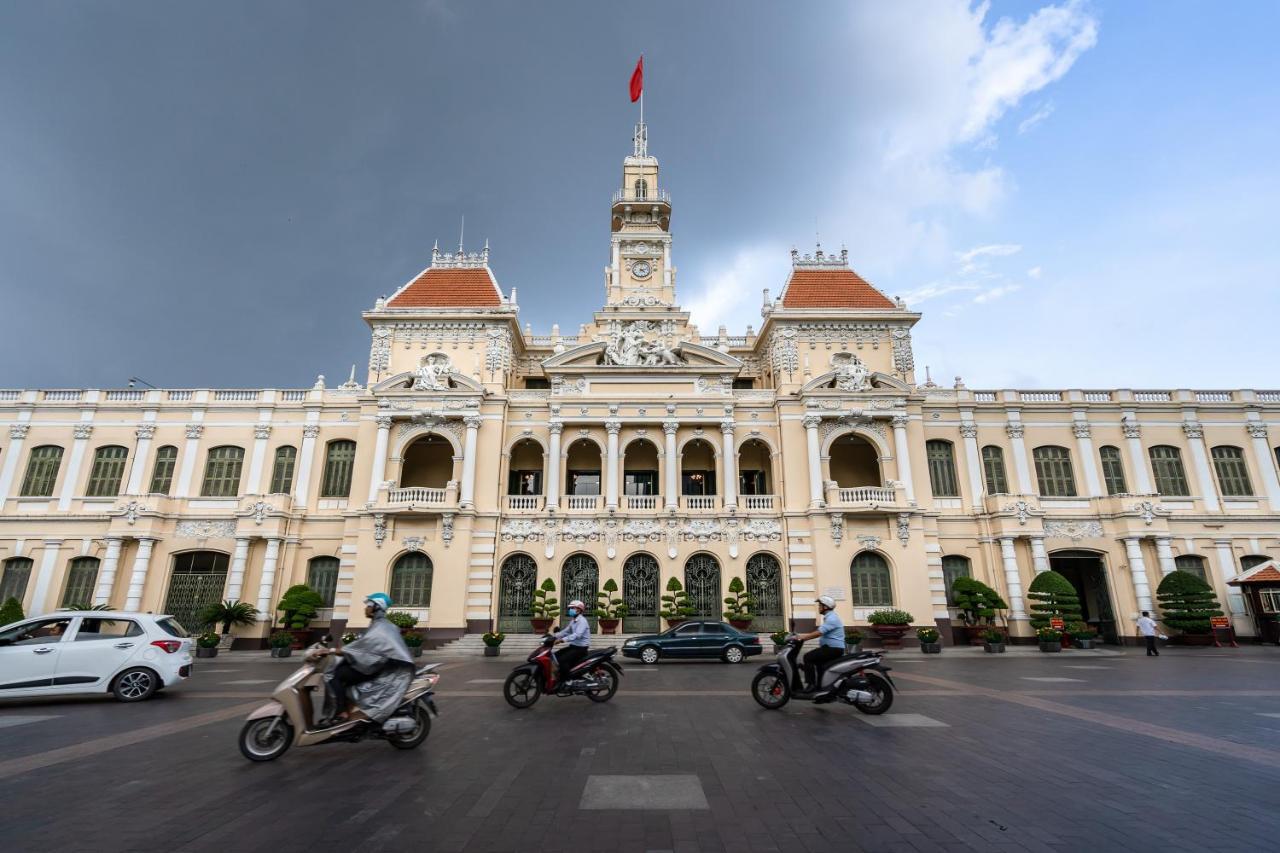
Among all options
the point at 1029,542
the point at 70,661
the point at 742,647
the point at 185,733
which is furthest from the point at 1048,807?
the point at 1029,542

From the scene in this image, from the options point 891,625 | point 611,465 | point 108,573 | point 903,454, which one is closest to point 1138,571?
point 903,454

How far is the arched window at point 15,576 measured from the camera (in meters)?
26.3

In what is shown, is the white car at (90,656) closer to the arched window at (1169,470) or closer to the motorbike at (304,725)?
the motorbike at (304,725)

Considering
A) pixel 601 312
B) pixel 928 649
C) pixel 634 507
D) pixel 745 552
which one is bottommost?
pixel 928 649

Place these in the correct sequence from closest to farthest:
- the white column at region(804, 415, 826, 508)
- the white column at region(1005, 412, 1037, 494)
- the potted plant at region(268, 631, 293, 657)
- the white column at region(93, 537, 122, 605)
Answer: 1. the potted plant at region(268, 631, 293, 657)
2. the white column at region(93, 537, 122, 605)
3. the white column at region(804, 415, 826, 508)
4. the white column at region(1005, 412, 1037, 494)

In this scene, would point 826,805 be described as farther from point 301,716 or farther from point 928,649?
point 928,649

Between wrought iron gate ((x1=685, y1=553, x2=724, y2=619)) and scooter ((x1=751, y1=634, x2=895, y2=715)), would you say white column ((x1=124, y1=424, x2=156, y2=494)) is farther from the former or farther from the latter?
scooter ((x1=751, y1=634, x2=895, y2=715))

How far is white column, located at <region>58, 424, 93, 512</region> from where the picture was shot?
27.1 m

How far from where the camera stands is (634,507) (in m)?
26.8

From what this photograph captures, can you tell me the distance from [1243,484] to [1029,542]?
1159 cm

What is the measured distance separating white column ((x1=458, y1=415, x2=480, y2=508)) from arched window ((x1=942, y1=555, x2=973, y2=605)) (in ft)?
71.7

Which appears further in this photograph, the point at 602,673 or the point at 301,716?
the point at 602,673

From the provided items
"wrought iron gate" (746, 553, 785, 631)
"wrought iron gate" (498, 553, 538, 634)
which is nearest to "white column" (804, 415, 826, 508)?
"wrought iron gate" (746, 553, 785, 631)

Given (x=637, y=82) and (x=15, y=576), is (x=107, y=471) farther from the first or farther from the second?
(x=637, y=82)
